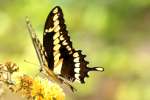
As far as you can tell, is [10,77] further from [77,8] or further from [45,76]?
[77,8]

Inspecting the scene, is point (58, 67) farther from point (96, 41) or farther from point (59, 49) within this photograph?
point (96, 41)

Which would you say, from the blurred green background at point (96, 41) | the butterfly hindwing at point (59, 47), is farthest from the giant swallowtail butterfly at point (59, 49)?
the blurred green background at point (96, 41)

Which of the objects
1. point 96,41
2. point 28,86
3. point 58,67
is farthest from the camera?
point 96,41

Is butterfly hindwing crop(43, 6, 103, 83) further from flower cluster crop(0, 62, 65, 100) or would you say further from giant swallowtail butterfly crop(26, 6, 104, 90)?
flower cluster crop(0, 62, 65, 100)

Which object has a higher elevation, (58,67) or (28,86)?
(58,67)

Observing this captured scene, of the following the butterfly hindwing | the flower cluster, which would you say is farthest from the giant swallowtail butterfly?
the flower cluster

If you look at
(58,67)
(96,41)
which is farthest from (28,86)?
(96,41)

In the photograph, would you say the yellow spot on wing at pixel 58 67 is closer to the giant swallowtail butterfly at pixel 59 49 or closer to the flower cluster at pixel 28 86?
the giant swallowtail butterfly at pixel 59 49

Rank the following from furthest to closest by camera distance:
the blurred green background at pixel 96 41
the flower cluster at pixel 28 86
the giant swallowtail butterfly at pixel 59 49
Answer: the blurred green background at pixel 96 41 → the giant swallowtail butterfly at pixel 59 49 → the flower cluster at pixel 28 86

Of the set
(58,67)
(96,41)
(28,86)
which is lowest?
(28,86)
